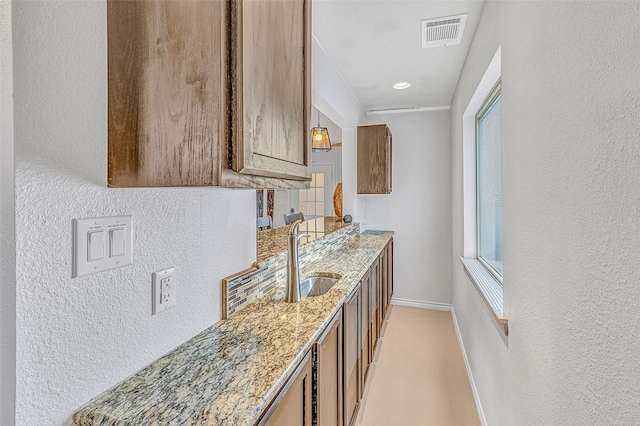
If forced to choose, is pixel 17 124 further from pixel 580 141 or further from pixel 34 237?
pixel 580 141

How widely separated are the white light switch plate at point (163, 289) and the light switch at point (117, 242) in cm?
14

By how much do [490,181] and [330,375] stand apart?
71.4 inches

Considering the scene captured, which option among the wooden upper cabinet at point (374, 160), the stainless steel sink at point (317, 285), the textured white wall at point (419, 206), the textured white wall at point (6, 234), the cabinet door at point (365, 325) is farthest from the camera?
the textured white wall at point (419, 206)

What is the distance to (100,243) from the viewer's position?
0.79m

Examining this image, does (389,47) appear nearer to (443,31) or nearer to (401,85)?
(443,31)

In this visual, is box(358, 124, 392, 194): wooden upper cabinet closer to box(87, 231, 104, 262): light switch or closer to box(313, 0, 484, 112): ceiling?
box(313, 0, 484, 112): ceiling

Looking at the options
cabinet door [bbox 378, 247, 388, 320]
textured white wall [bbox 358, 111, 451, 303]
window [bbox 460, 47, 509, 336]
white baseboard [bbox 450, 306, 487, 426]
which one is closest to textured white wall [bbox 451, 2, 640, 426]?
window [bbox 460, 47, 509, 336]

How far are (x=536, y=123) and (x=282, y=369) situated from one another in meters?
1.13

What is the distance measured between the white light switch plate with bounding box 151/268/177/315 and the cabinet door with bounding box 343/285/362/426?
867mm

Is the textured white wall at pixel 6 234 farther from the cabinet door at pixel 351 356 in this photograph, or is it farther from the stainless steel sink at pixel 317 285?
the stainless steel sink at pixel 317 285

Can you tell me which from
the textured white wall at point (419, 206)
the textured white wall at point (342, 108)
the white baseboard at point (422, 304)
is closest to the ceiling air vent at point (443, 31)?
the textured white wall at point (342, 108)

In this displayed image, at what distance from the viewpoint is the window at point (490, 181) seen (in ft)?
6.95

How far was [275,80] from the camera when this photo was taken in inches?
36.8

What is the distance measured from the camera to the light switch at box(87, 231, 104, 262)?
762 millimetres
